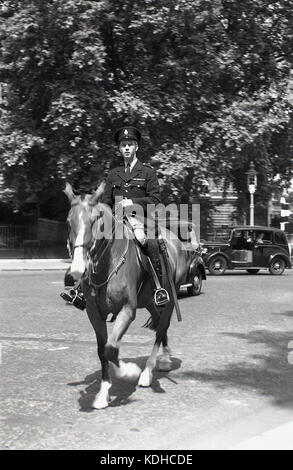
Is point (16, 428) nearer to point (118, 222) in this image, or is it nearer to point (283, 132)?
point (118, 222)

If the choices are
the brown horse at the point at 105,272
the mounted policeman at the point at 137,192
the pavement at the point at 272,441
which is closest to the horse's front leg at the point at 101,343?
the brown horse at the point at 105,272

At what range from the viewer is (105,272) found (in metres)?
5.84

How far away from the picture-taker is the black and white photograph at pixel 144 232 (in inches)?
217

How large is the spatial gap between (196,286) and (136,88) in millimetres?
12733

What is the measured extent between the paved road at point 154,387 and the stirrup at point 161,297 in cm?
91

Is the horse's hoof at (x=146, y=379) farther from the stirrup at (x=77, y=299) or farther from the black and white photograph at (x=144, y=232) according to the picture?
the stirrup at (x=77, y=299)

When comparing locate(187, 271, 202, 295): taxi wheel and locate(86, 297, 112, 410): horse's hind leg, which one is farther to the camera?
locate(187, 271, 202, 295): taxi wheel

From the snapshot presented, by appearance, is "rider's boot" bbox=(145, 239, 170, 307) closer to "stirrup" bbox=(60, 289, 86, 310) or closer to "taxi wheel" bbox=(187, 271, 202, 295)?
"stirrup" bbox=(60, 289, 86, 310)

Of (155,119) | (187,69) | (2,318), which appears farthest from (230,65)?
(2,318)

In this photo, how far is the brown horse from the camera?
530 cm

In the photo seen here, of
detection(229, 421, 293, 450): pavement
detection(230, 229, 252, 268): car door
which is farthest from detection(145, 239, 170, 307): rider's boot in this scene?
detection(230, 229, 252, 268): car door

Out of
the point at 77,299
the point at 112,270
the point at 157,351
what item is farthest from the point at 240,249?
the point at 112,270

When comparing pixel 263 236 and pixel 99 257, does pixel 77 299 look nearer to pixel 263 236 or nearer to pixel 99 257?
pixel 99 257

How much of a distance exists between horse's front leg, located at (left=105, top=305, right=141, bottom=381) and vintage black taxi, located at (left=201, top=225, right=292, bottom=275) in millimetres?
17441
